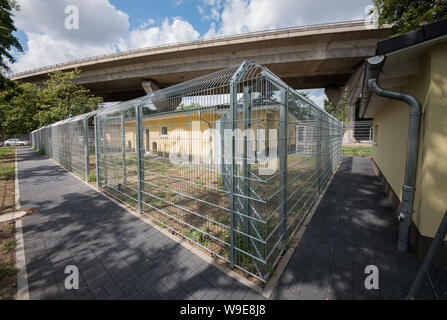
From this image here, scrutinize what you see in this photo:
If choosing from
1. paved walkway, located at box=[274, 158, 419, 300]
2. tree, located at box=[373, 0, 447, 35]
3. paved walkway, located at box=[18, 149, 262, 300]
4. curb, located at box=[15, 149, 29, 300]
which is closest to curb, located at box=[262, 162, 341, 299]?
paved walkway, located at box=[274, 158, 419, 300]

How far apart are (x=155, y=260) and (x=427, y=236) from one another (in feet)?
12.6

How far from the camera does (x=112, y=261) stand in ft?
8.98

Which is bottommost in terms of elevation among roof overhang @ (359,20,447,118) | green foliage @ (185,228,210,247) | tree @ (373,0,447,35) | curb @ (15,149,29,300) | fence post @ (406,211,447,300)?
curb @ (15,149,29,300)

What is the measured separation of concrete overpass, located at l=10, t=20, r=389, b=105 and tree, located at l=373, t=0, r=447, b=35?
25.2 ft

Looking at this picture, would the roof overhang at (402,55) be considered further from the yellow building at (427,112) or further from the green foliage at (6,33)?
the green foliage at (6,33)

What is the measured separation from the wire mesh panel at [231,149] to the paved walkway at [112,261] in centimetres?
36

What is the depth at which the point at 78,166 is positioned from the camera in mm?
8258

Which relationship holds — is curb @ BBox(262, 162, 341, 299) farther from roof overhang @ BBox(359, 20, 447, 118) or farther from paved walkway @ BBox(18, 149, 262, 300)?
roof overhang @ BBox(359, 20, 447, 118)

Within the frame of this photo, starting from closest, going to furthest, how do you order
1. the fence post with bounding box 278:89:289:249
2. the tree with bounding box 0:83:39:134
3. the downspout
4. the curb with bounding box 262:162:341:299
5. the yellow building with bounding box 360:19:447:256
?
1. the curb with bounding box 262:162:341:299
2. the yellow building with bounding box 360:19:447:256
3. the fence post with bounding box 278:89:289:249
4. the downspout
5. the tree with bounding box 0:83:39:134

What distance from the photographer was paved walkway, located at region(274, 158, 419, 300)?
2182mm

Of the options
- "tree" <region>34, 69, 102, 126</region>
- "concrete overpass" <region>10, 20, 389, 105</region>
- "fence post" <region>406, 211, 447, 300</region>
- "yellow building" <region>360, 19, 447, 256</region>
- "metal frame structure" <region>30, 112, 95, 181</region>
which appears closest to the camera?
"fence post" <region>406, 211, 447, 300</region>

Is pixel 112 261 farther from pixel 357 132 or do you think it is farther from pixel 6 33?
pixel 357 132

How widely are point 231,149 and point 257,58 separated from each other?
19.9 metres

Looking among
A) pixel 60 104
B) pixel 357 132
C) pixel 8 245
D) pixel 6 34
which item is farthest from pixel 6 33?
pixel 357 132
